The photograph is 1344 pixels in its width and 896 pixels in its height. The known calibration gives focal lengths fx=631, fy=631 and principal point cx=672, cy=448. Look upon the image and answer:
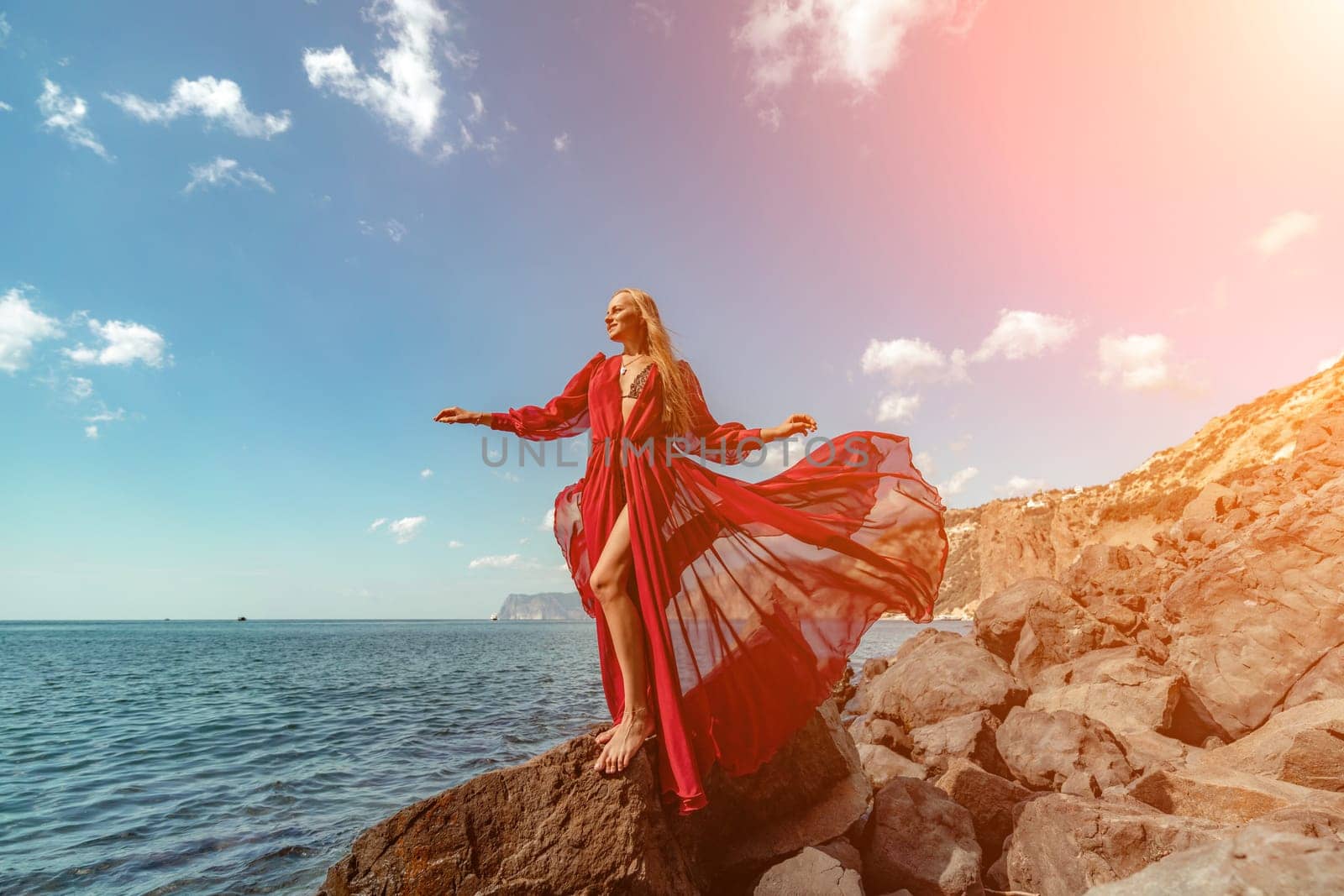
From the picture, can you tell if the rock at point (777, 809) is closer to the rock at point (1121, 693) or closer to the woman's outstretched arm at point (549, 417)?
the woman's outstretched arm at point (549, 417)

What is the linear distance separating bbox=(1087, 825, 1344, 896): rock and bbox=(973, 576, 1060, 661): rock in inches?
496

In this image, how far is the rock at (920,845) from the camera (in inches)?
181

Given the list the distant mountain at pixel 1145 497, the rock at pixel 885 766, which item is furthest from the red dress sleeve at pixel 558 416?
the distant mountain at pixel 1145 497

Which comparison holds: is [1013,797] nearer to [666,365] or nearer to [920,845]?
[920,845]

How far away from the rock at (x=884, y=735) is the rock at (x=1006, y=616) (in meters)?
5.57

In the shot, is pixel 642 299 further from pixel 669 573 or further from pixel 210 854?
pixel 210 854

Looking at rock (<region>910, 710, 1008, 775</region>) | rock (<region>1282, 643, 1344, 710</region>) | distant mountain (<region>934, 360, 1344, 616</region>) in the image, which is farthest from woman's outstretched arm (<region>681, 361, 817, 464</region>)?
distant mountain (<region>934, 360, 1344, 616</region>)

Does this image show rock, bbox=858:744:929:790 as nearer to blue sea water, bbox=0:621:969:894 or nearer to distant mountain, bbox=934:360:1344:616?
blue sea water, bbox=0:621:969:894

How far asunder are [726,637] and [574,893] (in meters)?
1.77

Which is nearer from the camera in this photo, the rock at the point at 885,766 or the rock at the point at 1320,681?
the rock at the point at 885,766

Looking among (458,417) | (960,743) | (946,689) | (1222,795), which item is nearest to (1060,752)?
(960,743)

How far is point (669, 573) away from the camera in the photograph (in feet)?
14.1

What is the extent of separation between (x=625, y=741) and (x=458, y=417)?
8.50ft

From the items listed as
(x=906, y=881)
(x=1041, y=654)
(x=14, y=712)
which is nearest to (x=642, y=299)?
(x=906, y=881)
